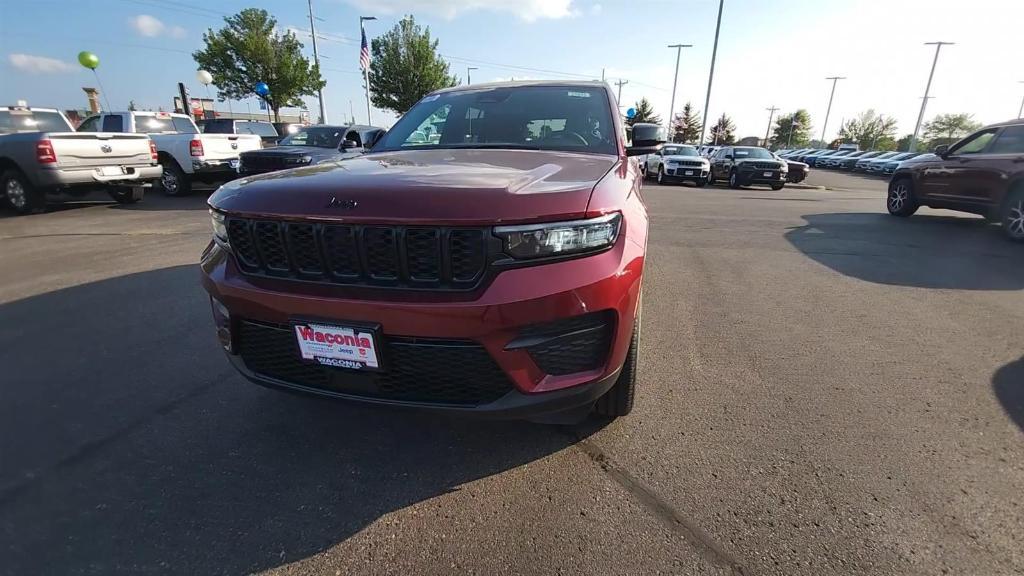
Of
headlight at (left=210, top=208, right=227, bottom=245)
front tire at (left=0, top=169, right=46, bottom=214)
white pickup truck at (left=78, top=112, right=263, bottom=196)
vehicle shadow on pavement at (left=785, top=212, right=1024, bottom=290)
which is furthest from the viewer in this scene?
white pickup truck at (left=78, top=112, right=263, bottom=196)

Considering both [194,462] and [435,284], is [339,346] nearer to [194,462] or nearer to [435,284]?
[435,284]

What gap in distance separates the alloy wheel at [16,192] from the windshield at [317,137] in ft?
14.6

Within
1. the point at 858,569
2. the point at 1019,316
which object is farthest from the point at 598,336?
the point at 1019,316

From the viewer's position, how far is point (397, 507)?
6.14 feet

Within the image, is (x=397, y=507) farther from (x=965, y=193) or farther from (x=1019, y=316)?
(x=965, y=193)

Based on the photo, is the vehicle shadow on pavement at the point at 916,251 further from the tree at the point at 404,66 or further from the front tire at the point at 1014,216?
the tree at the point at 404,66

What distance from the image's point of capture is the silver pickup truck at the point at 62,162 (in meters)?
7.94

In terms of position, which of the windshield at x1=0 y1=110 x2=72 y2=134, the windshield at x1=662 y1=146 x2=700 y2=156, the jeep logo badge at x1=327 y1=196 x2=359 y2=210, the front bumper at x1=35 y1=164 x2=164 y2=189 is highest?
the windshield at x1=0 y1=110 x2=72 y2=134

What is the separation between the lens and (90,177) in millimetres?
8398

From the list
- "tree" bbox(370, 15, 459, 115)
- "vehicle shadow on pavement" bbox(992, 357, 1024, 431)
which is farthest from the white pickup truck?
"tree" bbox(370, 15, 459, 115)

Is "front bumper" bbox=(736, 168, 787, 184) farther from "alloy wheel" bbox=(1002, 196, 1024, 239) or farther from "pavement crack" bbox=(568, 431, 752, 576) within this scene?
"pavement crack" bbox=(568, 431, 752, 576)

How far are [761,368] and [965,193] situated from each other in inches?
301

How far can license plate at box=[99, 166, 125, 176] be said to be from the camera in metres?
8.51

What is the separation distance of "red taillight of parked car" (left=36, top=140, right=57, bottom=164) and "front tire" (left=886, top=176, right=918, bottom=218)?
15571 millimetres
